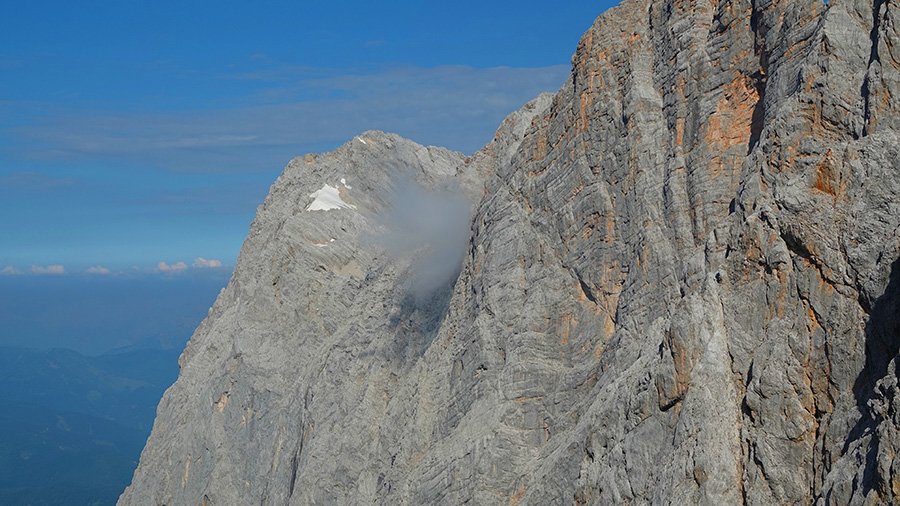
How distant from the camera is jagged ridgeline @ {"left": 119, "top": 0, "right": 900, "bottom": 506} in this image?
2417 cm

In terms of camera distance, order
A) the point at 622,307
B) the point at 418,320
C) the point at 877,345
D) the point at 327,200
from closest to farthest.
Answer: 1. the point at 877,345
2. the point at 622,307
3. the point at 418,320
4. the point at 327,200

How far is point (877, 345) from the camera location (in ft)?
73.8

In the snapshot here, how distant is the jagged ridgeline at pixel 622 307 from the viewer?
79.3 feet

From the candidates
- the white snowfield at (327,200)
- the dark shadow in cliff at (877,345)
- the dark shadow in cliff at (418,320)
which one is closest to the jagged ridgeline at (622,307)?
the dark shadow in cliff at (877,345)

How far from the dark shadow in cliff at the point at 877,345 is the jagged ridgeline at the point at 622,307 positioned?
0.22 feet

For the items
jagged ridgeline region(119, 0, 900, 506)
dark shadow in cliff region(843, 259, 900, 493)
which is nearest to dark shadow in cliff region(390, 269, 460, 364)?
jagged ridgeline region(119, 0, 900, 506)

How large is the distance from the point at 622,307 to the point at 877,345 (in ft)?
47.0

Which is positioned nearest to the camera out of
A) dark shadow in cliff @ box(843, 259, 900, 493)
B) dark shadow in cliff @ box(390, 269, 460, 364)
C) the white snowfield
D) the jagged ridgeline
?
dark shadow in cliff @ box(843, 259, 900, 493)

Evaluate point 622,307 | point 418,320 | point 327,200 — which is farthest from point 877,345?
point 327,200

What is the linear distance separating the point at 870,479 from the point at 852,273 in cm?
605

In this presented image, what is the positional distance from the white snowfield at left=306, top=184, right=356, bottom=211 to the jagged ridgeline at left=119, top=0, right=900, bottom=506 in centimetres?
191

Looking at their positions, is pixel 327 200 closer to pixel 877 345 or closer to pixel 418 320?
pixel 418 320

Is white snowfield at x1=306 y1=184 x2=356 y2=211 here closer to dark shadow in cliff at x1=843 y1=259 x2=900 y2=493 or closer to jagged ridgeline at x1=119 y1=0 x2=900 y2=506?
jagged ridgeline at x1=119 y1=0 x2=900 y2=506

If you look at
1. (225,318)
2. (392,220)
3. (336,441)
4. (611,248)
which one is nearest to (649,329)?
(611,248)
